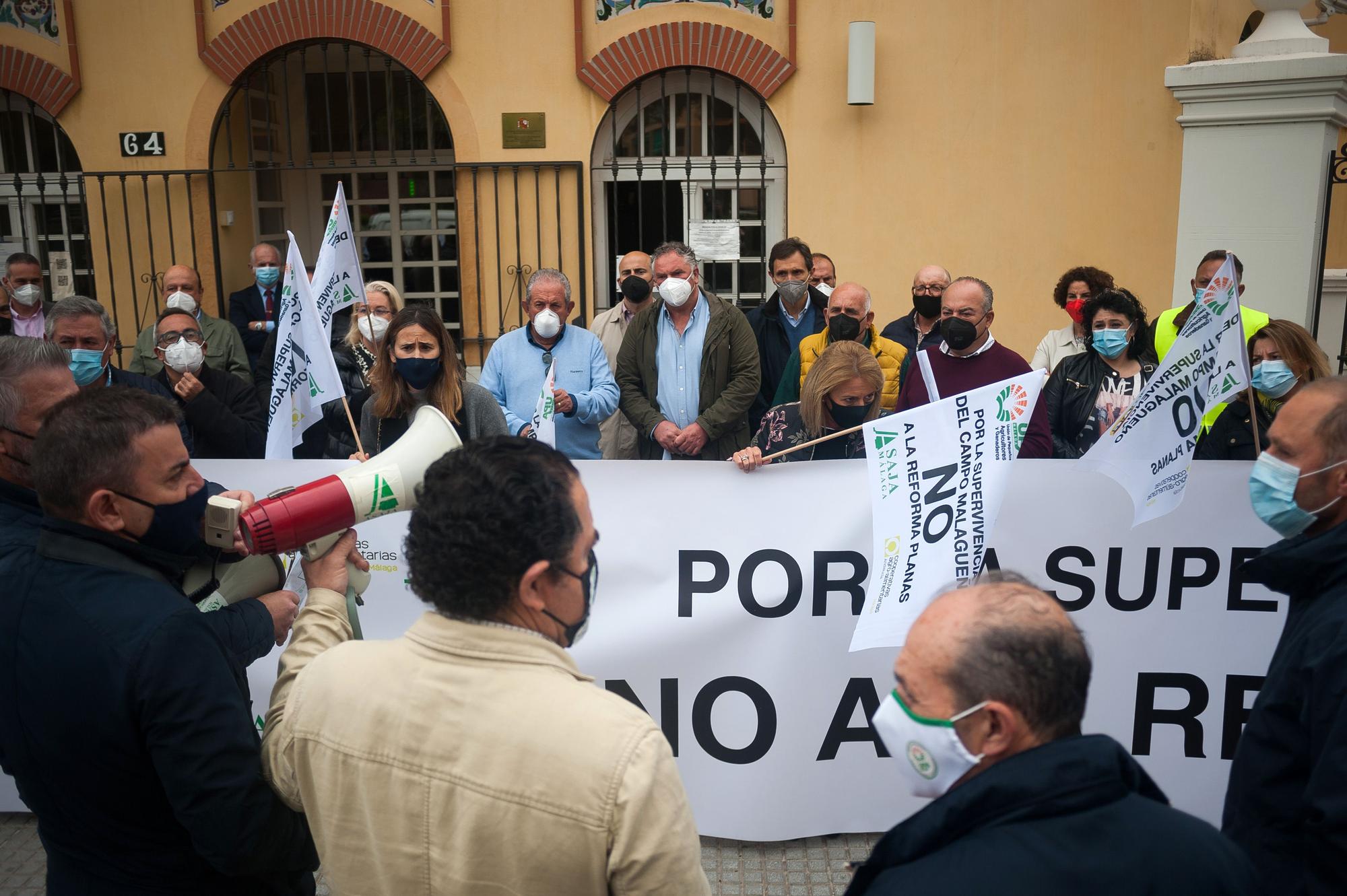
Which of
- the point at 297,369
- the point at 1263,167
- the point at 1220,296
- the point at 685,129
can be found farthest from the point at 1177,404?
the point at 685,129

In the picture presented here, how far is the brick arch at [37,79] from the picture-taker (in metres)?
8.95

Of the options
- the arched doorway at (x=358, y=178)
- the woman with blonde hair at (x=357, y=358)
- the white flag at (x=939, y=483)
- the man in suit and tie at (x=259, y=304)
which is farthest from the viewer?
the arched doorway at (x=358, y=178)

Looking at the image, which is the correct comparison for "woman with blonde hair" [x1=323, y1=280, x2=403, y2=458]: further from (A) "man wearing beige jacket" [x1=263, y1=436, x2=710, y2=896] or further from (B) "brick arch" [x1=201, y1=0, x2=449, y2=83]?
(B) "brick arch" [x1=201, y1=0, x2=449, y2=83]

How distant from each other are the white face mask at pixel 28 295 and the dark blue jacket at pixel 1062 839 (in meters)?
7.78

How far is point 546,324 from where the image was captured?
18.0 feet

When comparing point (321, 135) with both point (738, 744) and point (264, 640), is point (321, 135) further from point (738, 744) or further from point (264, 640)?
point (264, 640)

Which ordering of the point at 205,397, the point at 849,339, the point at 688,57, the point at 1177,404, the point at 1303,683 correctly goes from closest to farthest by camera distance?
1. the point at 1303,683
2. the point at 1177,404
3. the point at 205,397
4. the point at 849,339
5. the point at 688,57

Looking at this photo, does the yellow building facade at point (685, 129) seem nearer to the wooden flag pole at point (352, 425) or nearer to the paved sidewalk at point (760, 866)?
the wooden flag pole at point (352, 425)

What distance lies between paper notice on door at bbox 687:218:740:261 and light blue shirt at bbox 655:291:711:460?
3.40 meters

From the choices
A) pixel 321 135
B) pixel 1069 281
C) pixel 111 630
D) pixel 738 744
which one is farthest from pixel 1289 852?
pixel 321 135

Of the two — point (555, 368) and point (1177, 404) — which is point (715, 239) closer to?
point (555, 368)

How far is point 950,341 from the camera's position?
505 cm

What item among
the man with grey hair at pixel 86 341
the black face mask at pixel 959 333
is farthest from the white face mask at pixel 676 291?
the man with grey hair at pixel 86 341

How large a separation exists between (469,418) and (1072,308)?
3780mm
